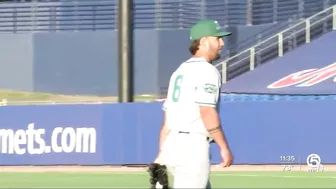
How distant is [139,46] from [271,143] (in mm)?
17121

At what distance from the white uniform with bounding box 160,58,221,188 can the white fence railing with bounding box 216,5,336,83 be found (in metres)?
23.0

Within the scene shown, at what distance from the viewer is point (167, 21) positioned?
34.9 m

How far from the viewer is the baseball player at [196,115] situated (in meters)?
5.76

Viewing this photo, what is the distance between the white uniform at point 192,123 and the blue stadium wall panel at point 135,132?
509 inches

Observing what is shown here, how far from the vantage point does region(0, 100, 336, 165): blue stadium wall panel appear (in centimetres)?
1870

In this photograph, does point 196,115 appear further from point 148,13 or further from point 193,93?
point 148,13

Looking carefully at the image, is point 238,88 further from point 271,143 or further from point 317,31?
point 271,143

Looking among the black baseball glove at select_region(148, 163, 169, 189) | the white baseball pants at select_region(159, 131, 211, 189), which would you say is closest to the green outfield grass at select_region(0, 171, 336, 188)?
the black baseball glove at select_region(148, 163, 169, 189)

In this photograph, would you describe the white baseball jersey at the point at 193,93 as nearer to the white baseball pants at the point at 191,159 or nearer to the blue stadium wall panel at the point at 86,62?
the white baseball pants at the point at 191,159

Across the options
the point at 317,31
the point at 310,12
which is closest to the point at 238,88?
the point at 317,31

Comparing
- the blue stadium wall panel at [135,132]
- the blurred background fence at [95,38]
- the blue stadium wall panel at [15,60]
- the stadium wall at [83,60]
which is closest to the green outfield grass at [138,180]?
the blue stadium wall panel at [135,132]

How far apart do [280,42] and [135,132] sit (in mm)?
10744

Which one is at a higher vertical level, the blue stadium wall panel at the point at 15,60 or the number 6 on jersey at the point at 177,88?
the number 6 on jersey at the point at 177,88
